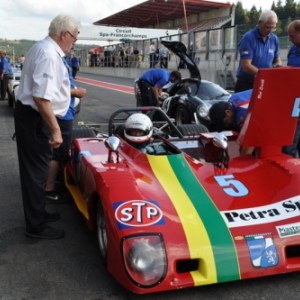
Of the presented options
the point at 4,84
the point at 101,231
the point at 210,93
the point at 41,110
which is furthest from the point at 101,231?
the point at 4,84

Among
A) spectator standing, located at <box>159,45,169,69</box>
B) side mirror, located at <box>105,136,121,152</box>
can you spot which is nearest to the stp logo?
side mirror, located at <box>105,136,121,152</box>

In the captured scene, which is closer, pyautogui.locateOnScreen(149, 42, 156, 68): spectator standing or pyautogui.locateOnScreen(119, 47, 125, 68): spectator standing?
pyautogui.locateOnScreen(149, 42, 156, 68): spectator standing

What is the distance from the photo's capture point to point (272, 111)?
12.2 feet

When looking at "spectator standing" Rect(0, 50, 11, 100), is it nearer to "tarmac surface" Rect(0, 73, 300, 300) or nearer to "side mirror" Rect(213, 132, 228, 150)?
"tarmac surface" Rect(0, 73, 300, 300)

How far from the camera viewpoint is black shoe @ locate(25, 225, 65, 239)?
12.1 feet

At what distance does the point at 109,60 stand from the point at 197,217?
35.4m

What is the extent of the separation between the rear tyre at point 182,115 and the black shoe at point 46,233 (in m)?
4.84

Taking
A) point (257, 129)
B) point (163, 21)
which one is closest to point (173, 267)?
point (257, 129)

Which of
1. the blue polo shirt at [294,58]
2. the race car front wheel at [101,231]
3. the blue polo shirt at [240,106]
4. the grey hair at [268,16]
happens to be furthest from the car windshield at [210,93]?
the race car front wheel at [101,231]

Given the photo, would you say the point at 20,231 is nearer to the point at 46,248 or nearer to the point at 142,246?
the point at 46,248

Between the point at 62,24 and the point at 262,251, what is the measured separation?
2.18 m

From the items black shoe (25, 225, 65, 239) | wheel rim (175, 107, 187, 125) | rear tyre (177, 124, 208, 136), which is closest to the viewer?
black shoe (25, 225, 65, 239)

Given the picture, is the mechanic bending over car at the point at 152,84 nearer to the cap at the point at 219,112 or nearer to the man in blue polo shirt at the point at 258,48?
the man in blue polo shirt at the point at 258,48

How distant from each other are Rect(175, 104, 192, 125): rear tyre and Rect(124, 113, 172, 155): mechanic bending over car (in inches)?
164
